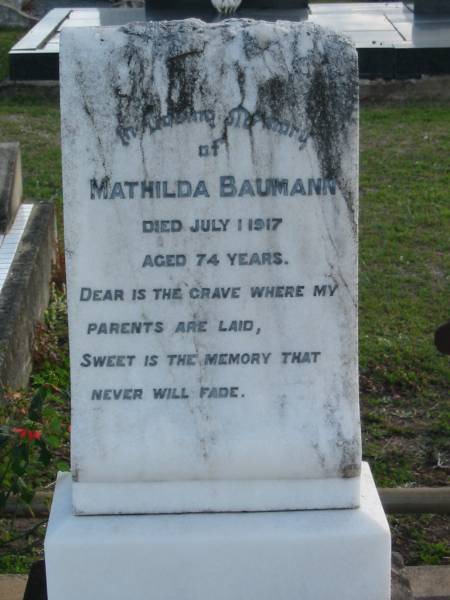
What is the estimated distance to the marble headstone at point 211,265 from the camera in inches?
133

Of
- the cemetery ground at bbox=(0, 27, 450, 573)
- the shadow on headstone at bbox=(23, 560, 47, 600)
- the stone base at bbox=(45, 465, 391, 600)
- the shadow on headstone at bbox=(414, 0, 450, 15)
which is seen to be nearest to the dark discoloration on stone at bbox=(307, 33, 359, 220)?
the stone base at bbox=(45, 465, 391, 600)

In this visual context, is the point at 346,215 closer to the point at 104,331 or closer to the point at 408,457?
the point at 104,331

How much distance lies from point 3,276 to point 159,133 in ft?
10.9

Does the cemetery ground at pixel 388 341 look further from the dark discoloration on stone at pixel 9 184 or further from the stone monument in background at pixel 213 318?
the stone monument in background at pixel 213 318

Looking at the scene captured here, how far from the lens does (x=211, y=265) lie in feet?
11.5

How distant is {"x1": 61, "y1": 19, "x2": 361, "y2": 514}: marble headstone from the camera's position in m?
3.38

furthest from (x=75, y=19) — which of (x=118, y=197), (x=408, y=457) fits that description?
(x=118, y=197)

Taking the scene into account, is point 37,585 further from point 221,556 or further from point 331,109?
point 331,109

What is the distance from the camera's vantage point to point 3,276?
258 inches

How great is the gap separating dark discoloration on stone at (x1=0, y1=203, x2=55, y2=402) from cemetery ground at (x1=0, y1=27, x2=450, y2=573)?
13 centimetres

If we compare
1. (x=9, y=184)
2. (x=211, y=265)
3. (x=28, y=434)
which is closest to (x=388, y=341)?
(x=9, y=184)

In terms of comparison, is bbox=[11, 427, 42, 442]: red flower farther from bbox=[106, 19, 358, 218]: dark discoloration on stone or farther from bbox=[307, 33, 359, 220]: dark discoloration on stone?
bbox=[307, 33, 359, 220]: dark discoloration on stone

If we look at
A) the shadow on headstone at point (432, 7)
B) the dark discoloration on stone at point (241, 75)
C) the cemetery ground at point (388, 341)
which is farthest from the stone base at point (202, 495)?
the shadow on headstone at point (432, 7)

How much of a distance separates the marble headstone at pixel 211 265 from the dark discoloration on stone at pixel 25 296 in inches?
75.7
